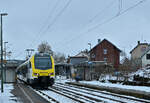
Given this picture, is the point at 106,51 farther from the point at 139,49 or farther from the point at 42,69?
the point at 42,69

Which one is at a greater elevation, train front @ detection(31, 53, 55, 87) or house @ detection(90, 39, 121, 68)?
house @ detection(90, 39, 121, 68)

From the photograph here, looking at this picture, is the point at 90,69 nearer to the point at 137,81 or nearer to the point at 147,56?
the point at 137,81

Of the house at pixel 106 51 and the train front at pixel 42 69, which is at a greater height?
the house at pixel 106 51

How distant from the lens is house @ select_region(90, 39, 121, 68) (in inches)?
2918

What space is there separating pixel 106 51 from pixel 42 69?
4870 centimetres

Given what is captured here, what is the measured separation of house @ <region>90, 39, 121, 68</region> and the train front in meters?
47.2

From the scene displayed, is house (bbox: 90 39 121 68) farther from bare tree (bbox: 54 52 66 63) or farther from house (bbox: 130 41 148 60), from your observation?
bare tree (bbox: 54 52 66 63)

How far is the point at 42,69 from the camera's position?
27188mm

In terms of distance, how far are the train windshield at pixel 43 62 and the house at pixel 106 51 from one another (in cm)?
4709

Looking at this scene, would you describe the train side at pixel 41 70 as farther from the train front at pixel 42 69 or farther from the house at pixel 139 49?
the house at pixel 139 49

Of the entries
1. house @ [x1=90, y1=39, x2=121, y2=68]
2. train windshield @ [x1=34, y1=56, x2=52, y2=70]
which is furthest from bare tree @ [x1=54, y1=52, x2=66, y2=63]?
train windshield @ [x1=34, y1=56, x2=52, y2=70]

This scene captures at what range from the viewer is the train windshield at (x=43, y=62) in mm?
27327

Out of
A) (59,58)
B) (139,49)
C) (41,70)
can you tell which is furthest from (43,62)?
(59,58)

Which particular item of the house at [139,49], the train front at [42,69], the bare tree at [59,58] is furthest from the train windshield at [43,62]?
the bare tree at [59,58]
